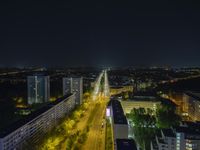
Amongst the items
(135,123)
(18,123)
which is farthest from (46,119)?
(135,123)

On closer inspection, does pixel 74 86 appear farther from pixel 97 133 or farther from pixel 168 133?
pixel 168 133

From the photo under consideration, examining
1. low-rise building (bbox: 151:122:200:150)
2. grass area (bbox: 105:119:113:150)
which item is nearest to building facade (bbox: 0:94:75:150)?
grass area (bbox: 105:119:113:150)

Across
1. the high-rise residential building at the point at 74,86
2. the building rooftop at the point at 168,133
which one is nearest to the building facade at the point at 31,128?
the high-rise residential building at the point at 74,86

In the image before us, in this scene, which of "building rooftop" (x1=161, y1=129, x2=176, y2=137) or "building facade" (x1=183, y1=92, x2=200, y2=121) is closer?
"building rooftop" (x1=161, y1=129, x2=176, y2=137)

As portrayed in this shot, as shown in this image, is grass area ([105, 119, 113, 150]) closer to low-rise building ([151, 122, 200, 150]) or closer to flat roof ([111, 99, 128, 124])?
flat roof ([111, 99, 128, 124])

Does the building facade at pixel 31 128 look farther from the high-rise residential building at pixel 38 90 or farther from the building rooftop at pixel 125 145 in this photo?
the high-rise residential building at pixel 38 90
